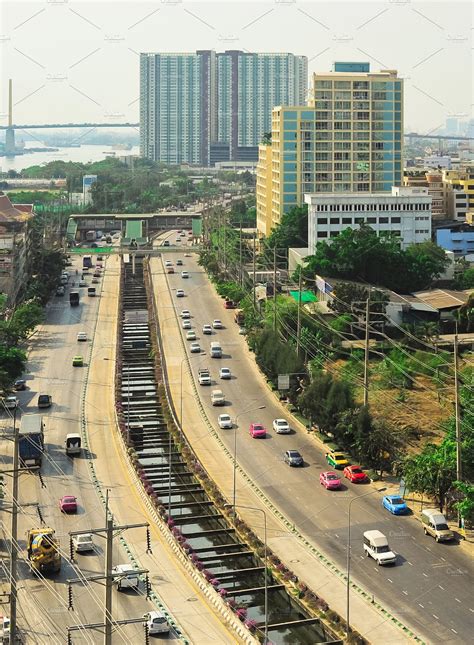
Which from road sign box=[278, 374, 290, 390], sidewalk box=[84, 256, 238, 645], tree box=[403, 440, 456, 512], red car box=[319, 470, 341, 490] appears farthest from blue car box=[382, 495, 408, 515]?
road sign box=[278, 374, 290, 390]

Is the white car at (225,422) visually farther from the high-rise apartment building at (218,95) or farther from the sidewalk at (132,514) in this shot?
the high-rise apartment building at (218,95)

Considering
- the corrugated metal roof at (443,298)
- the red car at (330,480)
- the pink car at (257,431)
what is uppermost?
the corrugated metal roof at (443,298)

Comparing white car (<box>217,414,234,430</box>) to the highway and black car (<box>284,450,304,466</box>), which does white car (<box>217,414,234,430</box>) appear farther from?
black car (<box>284,450,304,466</box>)

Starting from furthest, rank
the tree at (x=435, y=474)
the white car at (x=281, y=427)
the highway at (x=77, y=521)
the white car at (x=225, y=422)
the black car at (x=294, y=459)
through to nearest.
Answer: the white car at (x=225, y=422) → the white car at (x=281, y=427) → the black car at (x=294, y=459) → the tree at (x=435, y=474) → the highway at (x=77, y=521)

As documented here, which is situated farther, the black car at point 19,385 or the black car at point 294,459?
the black car at point 19,385

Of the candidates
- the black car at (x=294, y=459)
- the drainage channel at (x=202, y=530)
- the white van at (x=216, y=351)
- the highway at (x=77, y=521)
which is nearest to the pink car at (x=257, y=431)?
the drainage channel at (x=202, y=530)

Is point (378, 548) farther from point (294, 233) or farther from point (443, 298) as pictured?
point (294, 233)

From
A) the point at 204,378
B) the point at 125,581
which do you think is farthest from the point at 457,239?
the point at 125,581
